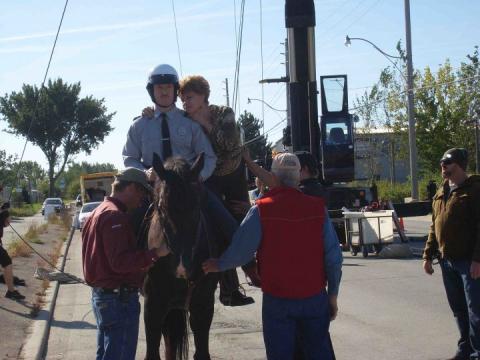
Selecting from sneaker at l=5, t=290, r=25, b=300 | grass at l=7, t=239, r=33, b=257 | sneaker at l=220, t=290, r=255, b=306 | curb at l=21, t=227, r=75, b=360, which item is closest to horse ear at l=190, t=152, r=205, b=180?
sneaker at l=220, t=290, r=255, b=306

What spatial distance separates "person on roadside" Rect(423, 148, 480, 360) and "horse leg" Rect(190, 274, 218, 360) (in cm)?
258

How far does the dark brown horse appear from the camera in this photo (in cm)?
498

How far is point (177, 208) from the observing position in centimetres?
496

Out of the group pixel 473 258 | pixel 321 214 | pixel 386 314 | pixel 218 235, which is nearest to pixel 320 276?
pixel 321 214

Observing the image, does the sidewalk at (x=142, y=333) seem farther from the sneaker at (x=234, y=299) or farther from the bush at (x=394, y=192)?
the bush at (x=394, y=192)

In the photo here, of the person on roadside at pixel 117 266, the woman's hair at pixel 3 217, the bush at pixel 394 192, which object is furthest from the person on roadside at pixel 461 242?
the bush at pixel 394 192

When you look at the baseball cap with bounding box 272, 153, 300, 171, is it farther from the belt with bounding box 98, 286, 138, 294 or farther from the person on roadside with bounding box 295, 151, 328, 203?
the person on roadside with bounding box 295, 151, 328, 203

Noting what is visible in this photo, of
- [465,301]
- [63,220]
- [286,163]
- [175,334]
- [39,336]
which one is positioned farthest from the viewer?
[63,220]

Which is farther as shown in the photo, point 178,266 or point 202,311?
point 202,311

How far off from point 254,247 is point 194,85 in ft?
5.57

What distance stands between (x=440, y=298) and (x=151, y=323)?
7.21 meters

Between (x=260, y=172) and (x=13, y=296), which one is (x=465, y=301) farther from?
(x=13, y=296)

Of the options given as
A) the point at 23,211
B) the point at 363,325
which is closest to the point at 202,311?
the point at 363,325

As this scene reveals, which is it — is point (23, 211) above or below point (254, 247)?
below
